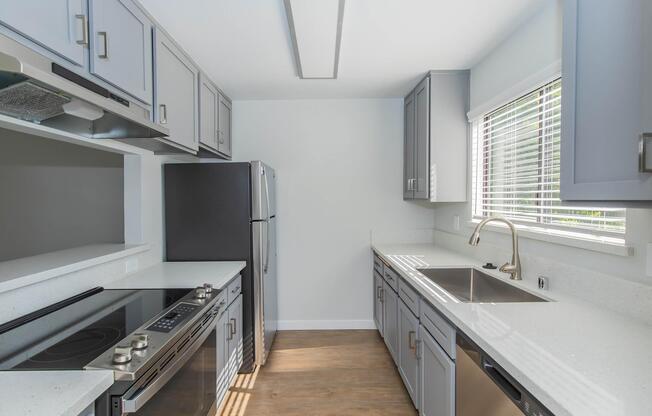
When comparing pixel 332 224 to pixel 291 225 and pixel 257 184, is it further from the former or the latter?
pixel 257 184

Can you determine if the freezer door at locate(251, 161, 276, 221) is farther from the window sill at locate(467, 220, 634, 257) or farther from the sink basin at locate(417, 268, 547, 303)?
the window sill at locate(467, 220, 634, 257)

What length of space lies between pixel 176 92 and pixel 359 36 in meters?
1.19

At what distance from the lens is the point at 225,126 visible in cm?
310

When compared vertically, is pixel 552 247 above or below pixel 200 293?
above

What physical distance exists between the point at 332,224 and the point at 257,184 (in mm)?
1116

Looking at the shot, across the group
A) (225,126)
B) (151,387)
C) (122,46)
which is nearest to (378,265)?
(225,126)

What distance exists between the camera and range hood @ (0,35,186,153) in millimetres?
848

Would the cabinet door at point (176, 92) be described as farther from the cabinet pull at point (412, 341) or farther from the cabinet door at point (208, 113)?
the cabinet pull at point (412, 341)

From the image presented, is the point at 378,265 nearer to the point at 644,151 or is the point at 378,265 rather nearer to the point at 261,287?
the point at 261,287

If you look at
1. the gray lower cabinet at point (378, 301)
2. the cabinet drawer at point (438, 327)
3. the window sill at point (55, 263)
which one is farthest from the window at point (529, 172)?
the window sill at point (55, 263)

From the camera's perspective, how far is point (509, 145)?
2.17m

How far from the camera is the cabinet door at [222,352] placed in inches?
76.0

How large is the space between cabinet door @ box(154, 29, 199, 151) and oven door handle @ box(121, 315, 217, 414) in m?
1.21

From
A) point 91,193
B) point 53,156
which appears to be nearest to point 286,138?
point 91,193
